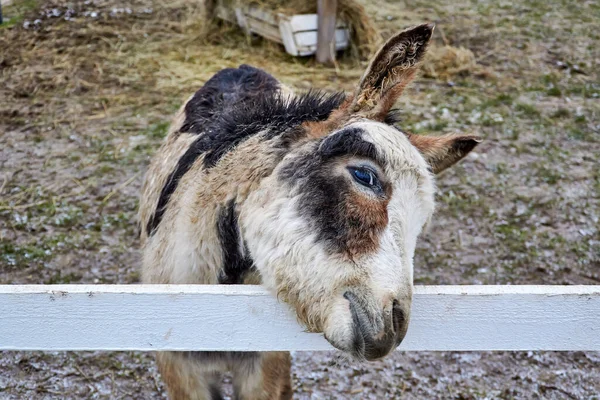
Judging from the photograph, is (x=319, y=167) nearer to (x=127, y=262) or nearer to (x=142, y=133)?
(x=127, y=262)

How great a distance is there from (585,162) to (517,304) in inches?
177

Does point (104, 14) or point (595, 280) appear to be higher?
point (104, 14)

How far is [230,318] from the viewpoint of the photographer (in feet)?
5.33

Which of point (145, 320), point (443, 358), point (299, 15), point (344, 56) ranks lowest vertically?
point (443, 358)

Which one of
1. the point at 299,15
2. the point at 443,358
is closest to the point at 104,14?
the point at 299,15

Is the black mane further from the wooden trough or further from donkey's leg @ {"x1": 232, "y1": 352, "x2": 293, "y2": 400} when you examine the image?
the wooden trough

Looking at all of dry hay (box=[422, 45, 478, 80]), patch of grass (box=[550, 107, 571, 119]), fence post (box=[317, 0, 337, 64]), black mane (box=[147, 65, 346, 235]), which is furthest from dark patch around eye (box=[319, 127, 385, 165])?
fence post (box=[317, 0, 337, 64])

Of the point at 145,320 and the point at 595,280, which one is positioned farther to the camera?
the point at 595,280

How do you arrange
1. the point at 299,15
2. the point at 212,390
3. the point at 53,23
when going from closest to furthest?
the point at 212,390
the point at 299,15
the point at 53,23

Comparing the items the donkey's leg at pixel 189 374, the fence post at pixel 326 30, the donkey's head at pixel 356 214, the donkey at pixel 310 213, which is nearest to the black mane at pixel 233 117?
the donkey at pixel 310 213

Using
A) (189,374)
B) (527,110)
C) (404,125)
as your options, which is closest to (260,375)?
(189,374)

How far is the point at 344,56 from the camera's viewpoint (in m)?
7.61

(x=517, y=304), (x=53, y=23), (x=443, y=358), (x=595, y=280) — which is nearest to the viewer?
(x=517, y=304)

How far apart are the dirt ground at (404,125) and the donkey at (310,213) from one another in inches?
19.4
